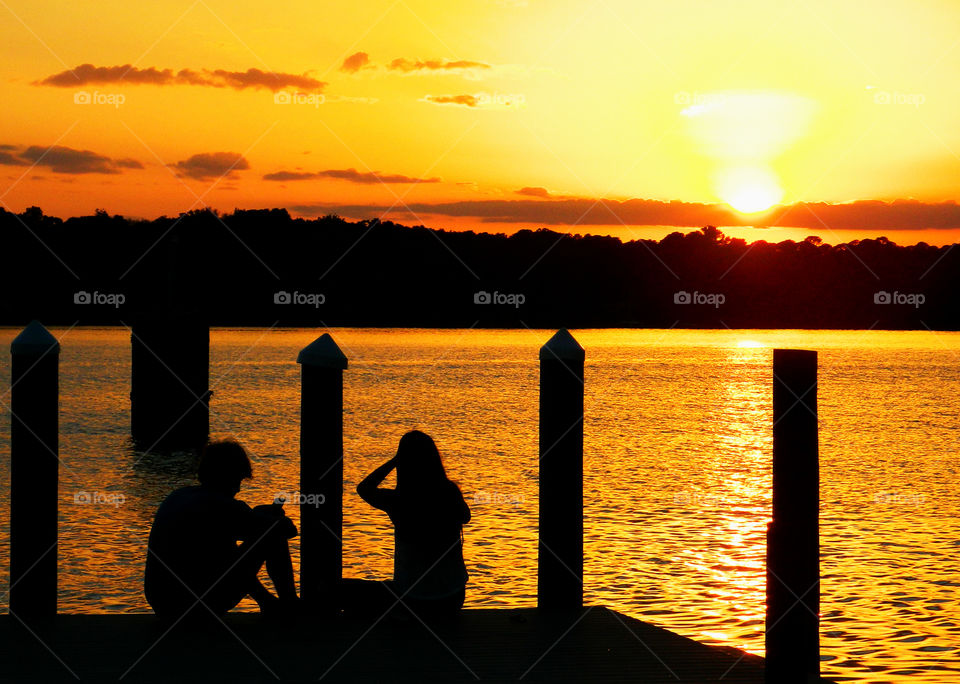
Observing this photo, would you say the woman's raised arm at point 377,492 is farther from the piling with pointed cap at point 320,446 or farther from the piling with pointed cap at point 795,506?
the piling with pointed cap at point 795,506

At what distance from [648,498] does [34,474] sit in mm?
14588

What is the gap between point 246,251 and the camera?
128m

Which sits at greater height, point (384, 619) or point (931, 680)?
point (384, 619)

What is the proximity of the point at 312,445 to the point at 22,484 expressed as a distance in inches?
87.0

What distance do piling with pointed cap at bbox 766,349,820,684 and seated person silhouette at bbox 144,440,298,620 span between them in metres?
3.32

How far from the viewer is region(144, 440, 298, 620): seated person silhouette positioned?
809 cm

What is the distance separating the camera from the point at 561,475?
9125 mm

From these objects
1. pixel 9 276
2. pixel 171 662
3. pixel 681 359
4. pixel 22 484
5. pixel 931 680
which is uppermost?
pixel 9 276

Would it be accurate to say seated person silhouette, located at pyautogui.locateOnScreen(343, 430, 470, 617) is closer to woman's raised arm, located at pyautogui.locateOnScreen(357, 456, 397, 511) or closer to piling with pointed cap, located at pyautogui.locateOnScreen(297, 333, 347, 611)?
woman's raised arm, located at pyautogui.locateOnScreen(357, 456, 397, 511)

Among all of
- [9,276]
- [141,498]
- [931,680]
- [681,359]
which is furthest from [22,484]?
[9,276]

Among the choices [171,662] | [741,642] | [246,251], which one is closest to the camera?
[171,662]

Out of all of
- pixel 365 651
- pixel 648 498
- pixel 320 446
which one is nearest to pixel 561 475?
pixel 320 446

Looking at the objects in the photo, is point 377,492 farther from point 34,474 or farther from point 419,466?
point 34,474

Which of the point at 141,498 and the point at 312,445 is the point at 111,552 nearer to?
the point at 141,498
